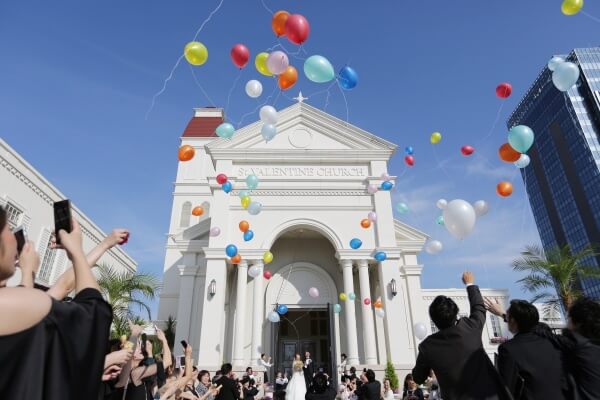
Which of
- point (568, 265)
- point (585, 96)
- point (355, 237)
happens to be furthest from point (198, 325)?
point (585, 96)

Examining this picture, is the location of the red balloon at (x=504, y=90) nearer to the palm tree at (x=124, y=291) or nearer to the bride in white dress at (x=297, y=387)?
the bride in white dress at (x=297, y=387)

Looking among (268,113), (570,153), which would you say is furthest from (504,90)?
(570,153)

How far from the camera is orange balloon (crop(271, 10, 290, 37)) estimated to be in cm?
836

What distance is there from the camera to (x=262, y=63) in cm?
930

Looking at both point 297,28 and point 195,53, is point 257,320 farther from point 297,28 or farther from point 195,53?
point 297,28

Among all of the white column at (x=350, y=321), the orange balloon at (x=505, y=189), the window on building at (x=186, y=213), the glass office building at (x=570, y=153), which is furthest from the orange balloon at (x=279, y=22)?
the glass office building at (x=570, y=153)

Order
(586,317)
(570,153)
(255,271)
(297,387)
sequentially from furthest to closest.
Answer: (570,153) → (255,271) → (297,387) → (586,317)

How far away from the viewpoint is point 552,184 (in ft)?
242

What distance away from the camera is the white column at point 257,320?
14.9 meters

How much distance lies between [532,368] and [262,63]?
8.74 meters

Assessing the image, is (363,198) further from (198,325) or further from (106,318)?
(106,318)

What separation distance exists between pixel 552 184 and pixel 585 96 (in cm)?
1860

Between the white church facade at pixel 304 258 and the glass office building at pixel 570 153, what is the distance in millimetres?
49496

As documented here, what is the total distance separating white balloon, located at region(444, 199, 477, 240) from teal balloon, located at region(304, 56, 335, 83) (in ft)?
14.7
